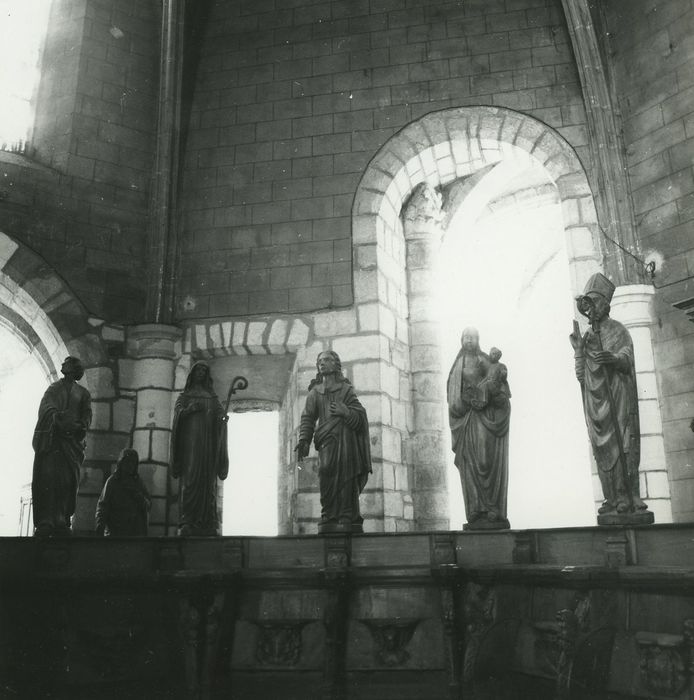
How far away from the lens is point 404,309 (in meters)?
10.7

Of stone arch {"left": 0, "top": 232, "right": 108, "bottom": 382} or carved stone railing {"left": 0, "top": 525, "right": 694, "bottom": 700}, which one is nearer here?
carved stone railing {"left": 0, "top": 525, "right": 694, "bottom": 700}

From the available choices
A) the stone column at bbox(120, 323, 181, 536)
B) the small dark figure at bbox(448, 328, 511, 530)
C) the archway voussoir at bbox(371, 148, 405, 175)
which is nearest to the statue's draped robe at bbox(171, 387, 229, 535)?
the stone column at bbox(120, 323, 181, 536)

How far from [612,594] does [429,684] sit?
161 centimetres

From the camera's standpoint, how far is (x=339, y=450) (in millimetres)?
6938

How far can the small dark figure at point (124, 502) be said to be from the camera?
7.91 meters

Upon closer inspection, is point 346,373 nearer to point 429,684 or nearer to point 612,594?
point 429,684

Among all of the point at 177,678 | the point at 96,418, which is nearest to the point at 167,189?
the point at 96,418

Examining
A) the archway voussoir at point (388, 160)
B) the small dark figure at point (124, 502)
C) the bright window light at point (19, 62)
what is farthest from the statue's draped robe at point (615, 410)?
the bright window light at point (19, 62)

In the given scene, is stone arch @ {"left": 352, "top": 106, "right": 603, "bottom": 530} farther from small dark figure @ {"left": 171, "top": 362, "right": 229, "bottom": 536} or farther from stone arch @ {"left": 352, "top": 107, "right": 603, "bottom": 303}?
small dark figure @ {"left": 171, "top": 362, "right": 229, "bottom": 536}

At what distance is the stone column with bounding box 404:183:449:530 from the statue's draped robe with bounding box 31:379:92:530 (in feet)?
14.8

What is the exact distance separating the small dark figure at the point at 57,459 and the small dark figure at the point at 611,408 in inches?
166

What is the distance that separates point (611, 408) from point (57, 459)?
4.49m

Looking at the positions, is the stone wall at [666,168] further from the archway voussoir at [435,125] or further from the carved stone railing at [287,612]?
the carved stone railing at [287,612]

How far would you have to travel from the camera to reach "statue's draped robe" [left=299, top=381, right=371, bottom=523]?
6.84m
